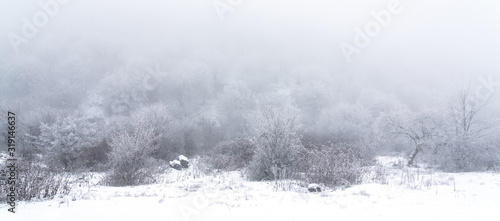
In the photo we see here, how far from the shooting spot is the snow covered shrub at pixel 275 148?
14.9 metres

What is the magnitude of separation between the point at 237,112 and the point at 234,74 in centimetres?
1805

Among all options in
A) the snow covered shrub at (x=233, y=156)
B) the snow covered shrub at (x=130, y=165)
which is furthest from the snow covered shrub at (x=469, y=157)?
the snow covered shrub at (x=130, y=165)

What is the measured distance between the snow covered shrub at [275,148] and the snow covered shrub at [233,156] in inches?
211

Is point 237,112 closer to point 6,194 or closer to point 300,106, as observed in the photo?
point 300,106

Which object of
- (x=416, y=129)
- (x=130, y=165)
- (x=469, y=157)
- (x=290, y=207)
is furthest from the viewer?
(x=416, y=129)

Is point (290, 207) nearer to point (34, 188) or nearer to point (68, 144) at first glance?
point (34, 188)

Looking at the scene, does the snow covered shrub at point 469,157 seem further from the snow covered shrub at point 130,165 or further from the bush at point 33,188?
the bush at point 33,188

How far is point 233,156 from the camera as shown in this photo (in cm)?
2553

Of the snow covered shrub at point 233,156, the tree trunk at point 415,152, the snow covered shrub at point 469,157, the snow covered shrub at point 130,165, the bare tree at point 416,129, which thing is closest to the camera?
the snow covered shrub at point 130,165

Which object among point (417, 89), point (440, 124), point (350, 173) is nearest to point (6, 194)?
A: point (350, 173)

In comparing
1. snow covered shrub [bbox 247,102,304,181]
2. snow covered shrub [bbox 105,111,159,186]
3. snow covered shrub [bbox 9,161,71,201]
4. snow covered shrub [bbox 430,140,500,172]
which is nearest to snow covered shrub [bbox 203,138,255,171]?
snow covered shrub [bbox 247,102,304,181]

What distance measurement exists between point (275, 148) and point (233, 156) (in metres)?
10.8

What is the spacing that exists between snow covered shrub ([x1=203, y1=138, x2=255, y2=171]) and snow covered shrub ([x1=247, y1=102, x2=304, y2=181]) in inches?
211

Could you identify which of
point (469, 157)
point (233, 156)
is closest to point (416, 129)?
point (469, 157)
